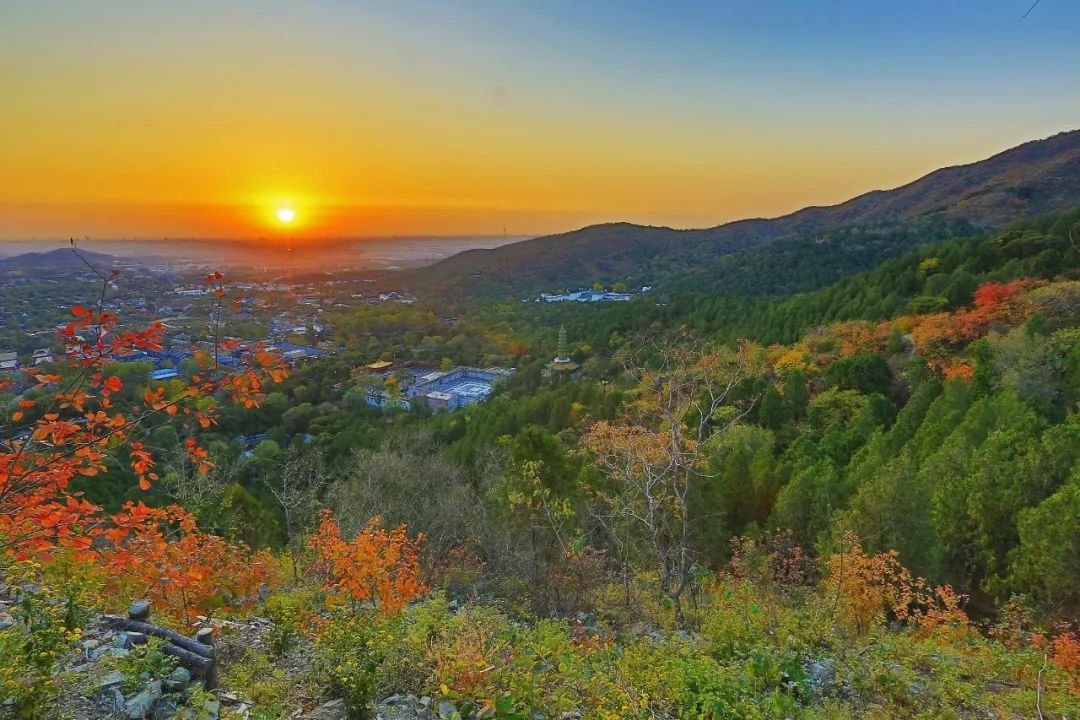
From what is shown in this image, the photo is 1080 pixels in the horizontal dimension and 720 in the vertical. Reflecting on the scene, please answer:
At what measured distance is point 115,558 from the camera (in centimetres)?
601

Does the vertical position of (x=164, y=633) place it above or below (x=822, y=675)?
above

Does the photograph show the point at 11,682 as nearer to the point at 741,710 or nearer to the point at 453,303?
the point at 741,710

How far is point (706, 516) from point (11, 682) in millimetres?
13991

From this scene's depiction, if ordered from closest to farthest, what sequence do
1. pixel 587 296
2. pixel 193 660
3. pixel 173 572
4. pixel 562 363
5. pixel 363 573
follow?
pixel 193 660
pixel 173 572
pixel 363 573
pixel 562 363
pixel 587 296

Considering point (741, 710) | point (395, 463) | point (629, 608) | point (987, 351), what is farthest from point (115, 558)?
point (987, 351)

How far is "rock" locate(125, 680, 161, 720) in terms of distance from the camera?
4117mm

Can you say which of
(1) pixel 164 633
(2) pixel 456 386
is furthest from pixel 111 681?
(2) pixel 456 386

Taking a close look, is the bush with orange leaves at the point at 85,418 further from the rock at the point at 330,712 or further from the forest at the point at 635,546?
the rock at the point at 330,712

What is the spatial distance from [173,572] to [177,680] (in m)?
2.71

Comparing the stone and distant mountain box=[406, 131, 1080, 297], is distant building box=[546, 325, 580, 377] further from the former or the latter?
the stone

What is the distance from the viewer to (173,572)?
671cm

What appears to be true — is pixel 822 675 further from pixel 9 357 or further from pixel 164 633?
pixel 9 357

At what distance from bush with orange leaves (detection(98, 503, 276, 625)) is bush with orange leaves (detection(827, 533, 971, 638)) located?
33.6ft

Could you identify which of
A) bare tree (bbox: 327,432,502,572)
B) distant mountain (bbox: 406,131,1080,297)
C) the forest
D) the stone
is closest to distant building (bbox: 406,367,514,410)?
the forest
